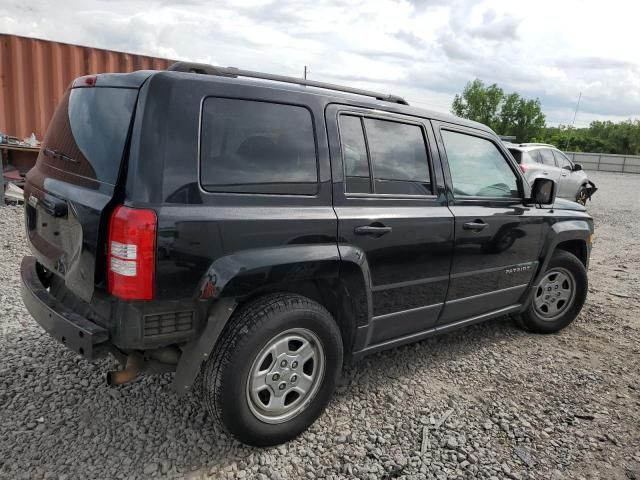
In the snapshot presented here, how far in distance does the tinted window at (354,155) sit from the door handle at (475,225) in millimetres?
849

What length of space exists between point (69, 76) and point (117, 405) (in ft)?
25.2

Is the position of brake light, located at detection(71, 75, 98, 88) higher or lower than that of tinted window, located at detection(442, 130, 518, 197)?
higher

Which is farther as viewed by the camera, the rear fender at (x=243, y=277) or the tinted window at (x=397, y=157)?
the tinted window at (x=397, y=157)

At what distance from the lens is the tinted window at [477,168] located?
3418mm

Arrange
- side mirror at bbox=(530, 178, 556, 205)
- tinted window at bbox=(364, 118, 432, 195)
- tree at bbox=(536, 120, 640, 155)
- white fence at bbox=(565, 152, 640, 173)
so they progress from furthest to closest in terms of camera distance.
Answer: tree at bbox=(536, 120, 640, 155)
white fence at bbox=(565, 152, 640, 173)
side mirror at bbox=(530, 178, 556, 205)
tinted window at bbox=(364, 118, 432, 195)

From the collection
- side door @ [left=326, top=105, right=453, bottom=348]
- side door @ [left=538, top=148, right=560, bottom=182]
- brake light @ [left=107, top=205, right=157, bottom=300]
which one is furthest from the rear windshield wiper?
side door @ [left=538, top=148, right=560, bottom=182]

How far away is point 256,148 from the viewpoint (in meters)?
2.44

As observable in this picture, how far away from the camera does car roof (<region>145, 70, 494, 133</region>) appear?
229cm

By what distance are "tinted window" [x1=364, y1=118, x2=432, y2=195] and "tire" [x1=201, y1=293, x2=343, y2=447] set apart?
917 millimetres

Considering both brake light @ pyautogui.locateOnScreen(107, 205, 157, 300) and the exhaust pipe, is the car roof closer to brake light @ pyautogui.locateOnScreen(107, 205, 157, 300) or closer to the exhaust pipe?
brake light @ pyautogui.locateOnScreen(107, 205, 157, 300)

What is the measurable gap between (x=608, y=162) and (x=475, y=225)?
41.9 meters

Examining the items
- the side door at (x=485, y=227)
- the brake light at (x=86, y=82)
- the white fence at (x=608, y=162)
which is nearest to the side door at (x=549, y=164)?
the side door at (x=485, y=227)

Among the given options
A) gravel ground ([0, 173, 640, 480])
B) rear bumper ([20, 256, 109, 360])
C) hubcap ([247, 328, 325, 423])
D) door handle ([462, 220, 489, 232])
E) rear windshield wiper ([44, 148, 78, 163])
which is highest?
rear windshield wiper ([44, 148, 78, 163])

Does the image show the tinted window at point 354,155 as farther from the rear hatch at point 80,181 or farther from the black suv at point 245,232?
the rear hatch at point 80,181
